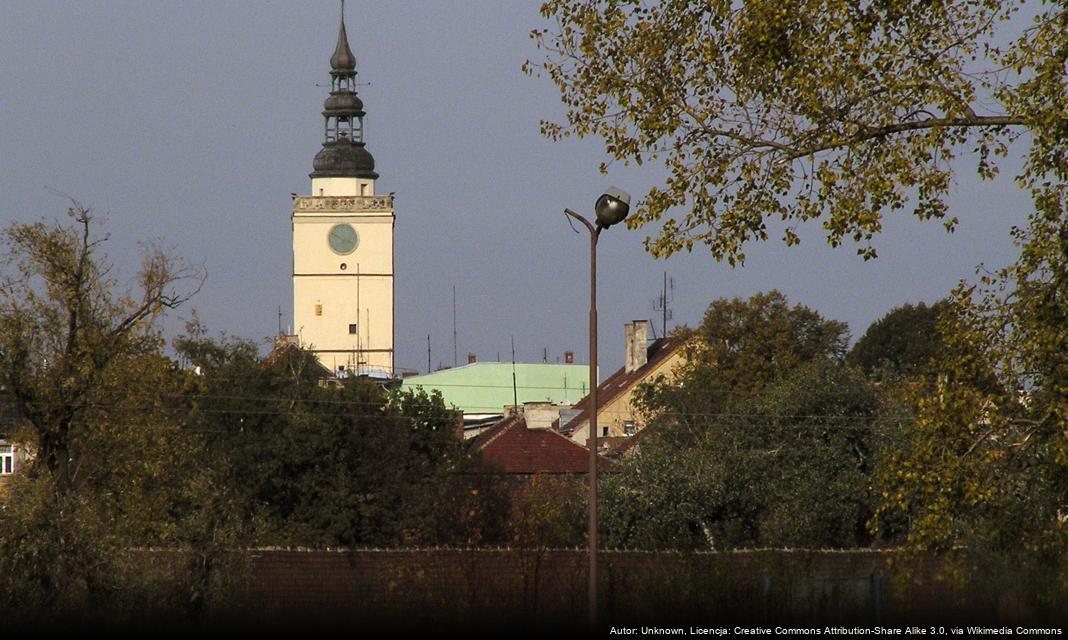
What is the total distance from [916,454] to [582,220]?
5.99 m

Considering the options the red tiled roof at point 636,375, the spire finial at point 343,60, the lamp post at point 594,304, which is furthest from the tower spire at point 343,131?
the lamp post at point 594,304

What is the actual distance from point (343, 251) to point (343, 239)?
0.93 m

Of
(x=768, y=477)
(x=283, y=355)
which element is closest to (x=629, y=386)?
(x=283, y=355)

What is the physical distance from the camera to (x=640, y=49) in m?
16.9

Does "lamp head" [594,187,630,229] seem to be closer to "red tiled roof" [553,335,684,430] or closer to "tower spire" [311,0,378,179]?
"red tiled roof" [553,335,684,430]

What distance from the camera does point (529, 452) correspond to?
58.9 meters

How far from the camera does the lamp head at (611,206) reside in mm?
19906


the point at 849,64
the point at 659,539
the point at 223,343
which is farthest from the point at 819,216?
the point at 223,343

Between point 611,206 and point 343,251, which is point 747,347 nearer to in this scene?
point 611,206

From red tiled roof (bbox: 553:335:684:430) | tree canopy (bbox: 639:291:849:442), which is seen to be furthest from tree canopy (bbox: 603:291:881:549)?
red tiled roof (bbox: 553:335:684:430)

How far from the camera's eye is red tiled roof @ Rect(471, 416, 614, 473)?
187 ft

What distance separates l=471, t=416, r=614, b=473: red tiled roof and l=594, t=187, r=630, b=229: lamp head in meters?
35.2

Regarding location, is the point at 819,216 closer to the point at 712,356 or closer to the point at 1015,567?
the point at 1015,567

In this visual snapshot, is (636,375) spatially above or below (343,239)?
below
